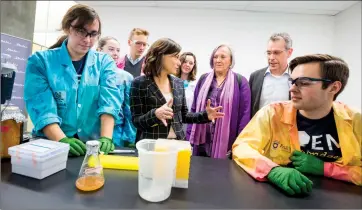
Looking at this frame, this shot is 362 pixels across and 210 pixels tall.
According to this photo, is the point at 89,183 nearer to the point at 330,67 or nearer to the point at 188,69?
the point at 330,67

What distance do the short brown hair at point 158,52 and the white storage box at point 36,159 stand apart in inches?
32.5

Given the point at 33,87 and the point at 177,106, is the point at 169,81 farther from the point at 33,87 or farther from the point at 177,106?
the point at 33,87

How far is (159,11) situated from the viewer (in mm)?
3648

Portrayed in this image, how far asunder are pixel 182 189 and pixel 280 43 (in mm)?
1660

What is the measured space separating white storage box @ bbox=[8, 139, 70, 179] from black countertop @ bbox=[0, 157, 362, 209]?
2 centimetres

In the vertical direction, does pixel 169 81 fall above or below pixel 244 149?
above

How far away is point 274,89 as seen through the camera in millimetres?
1870

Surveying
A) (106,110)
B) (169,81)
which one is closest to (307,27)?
(169,81)

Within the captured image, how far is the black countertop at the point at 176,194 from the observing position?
602 mm

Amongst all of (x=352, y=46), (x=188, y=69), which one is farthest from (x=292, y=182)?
(x=352, y=46)

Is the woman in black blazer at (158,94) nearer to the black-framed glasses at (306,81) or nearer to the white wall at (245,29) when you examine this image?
the black-framed glasses at (306,81)

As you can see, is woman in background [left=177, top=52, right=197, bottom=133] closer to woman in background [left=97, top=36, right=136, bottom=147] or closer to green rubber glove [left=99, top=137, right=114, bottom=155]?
woman in background [left=97, top=36, right=136, bottom=147]

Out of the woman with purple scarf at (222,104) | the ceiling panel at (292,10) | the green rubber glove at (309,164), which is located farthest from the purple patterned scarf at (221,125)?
the ceiling panel at (292,10)

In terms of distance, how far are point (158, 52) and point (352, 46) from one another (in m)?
3.65
